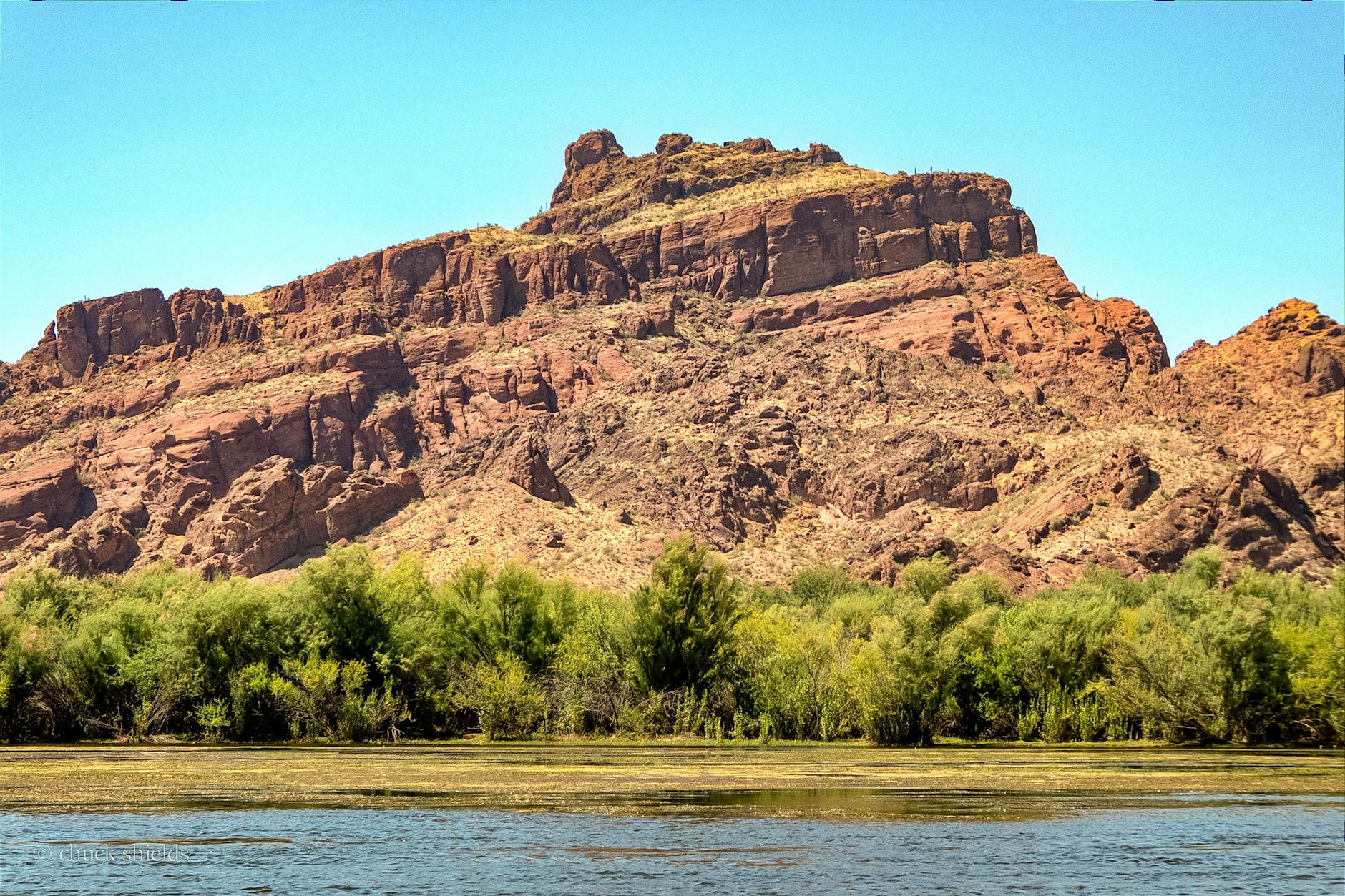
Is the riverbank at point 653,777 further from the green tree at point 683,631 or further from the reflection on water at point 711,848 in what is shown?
the green tree at point 683,631

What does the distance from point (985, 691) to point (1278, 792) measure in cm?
1918

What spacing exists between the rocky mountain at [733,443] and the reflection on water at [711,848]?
8601cm

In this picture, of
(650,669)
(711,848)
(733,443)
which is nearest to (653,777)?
(711,848)

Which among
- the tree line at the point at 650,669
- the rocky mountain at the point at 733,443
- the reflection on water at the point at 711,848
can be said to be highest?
the rocky mountain at the point at 733,443

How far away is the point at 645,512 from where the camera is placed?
143625mm

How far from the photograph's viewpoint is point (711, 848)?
26.0 metres

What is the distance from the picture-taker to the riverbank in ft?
107

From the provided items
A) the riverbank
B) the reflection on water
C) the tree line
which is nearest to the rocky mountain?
the tree line

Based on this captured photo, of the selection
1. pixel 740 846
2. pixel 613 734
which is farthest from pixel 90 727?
pixel 740 846

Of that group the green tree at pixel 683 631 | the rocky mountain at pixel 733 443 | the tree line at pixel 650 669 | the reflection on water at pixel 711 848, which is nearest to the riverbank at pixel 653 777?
the reflection on water at pixel 711 848

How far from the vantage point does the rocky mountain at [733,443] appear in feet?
425

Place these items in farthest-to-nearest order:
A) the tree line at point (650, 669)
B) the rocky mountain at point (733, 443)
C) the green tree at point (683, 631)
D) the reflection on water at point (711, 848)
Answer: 1. the rocky mountain at point (733, 443)
2. the green tree at point (683, 631)
3. the tree line at point (650, 669)
4. the reflection on water at point (711, 848)

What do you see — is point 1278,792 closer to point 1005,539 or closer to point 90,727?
point 90,727

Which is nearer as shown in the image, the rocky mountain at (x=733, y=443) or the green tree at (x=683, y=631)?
the green tree at (x=683, y=631)
